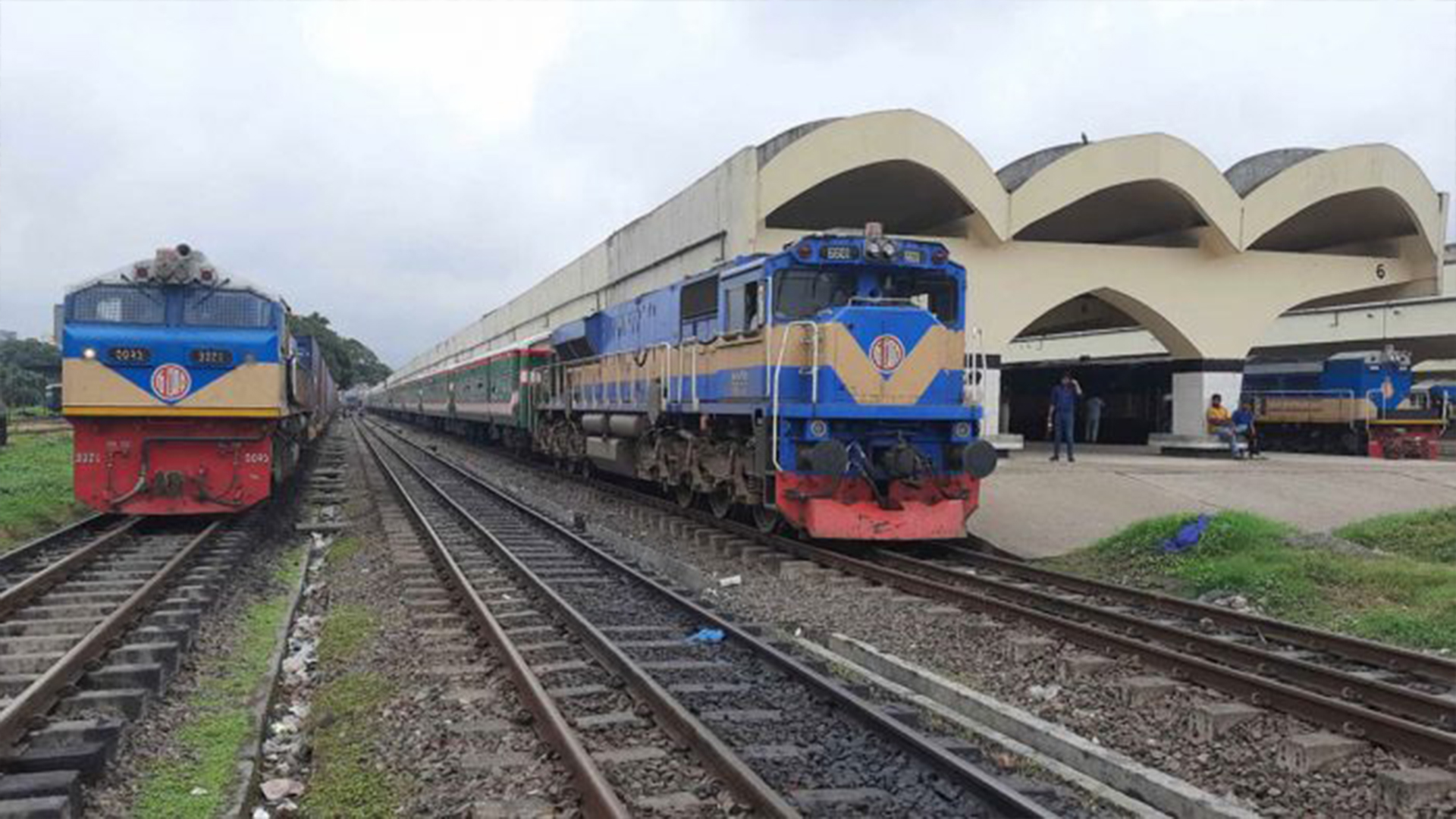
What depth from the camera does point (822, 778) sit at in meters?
4.75

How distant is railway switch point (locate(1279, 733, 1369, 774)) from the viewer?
5070 mm

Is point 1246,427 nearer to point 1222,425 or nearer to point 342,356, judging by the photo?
point 1222,425

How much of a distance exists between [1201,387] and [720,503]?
15.4 meters

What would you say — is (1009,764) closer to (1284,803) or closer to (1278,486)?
(1284,803)

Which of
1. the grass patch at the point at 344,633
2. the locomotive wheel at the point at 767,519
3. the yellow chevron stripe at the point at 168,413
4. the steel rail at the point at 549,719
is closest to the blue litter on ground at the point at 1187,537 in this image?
the locomotive wheel at the point at 767,519

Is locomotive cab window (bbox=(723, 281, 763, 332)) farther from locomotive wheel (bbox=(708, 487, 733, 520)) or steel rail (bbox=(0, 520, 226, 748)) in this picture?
steel rail (bbox=(0, 520, 226, 748))

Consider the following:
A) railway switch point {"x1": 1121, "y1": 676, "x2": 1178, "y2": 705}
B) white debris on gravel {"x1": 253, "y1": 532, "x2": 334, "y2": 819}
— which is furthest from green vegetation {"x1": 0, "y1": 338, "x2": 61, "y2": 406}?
railway switch point {"x1": 1121, "y1": 676, "x2": 1178, "y2": 705}

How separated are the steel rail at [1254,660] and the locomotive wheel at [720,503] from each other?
14.8 ft

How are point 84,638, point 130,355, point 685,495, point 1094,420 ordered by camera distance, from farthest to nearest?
point 1094,420 → point 685,495 → point 130,355 → point 84,638

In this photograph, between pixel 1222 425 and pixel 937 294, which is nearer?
pixel 937 294

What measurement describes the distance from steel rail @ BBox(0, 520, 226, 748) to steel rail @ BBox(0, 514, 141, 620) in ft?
2.53

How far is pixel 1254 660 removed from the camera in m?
6.77

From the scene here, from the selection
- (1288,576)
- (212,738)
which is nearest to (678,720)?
(212,738)

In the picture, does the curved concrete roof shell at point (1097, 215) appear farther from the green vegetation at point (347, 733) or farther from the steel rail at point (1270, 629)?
the green vegetation at point (347, 733)
